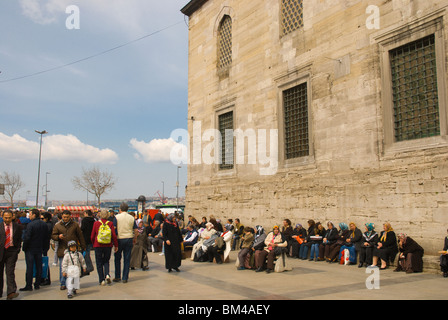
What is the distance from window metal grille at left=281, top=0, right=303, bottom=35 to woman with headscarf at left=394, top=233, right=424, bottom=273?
9704mm

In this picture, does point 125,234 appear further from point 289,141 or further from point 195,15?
point 195,15

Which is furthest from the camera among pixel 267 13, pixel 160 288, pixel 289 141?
pixel 267 13

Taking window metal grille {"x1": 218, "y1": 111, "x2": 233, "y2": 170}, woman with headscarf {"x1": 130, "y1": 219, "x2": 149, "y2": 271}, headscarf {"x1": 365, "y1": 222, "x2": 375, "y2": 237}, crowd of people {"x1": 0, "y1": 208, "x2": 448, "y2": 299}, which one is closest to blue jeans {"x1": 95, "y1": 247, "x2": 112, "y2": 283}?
crowd of people {"x1": 0, "y1": 208, "x2": 448, "y2": 299}

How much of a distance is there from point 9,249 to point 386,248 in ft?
30.9

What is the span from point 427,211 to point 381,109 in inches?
138

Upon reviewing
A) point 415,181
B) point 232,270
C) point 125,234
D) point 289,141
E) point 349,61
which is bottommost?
point 232,270

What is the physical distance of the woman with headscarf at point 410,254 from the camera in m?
10.6

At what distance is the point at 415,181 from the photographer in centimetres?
1152

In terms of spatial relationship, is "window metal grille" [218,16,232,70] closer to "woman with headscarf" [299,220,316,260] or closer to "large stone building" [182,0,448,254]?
"large stone building" [182,0,448,254]

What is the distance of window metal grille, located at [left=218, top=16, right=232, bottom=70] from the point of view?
21406mm

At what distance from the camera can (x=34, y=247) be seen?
891cm

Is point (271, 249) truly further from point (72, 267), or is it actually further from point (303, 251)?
point (72, 267)

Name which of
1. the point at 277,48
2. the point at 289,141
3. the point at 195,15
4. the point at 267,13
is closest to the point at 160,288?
the point at 289,141

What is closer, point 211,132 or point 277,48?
point 277,48
